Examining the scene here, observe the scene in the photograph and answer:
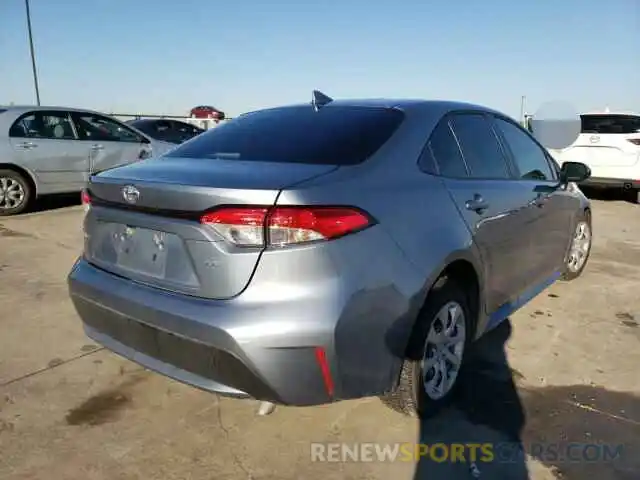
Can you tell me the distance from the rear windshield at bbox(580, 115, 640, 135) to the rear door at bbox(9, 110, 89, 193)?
8.30m

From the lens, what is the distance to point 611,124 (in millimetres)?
8969

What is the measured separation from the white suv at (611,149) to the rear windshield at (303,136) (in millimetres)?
7537

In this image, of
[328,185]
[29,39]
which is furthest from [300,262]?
[29,39]

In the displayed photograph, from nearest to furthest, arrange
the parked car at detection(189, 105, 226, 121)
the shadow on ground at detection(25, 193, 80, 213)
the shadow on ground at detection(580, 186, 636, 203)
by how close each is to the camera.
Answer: the shadow on ground at detection(25, 193, 80, 213), the shadow on ground at detection(580, 186, 636, 203), the parked car at detection(189, 105, 226, 121)

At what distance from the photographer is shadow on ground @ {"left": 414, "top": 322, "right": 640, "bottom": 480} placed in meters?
2.25

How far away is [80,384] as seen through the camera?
2.86 m

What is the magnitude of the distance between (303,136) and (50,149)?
248 inches

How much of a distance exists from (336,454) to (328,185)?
119 cm

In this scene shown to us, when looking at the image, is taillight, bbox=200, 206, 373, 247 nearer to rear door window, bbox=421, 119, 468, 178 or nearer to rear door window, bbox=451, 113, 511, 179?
rear door window, bbox=421, 119, 468, 178

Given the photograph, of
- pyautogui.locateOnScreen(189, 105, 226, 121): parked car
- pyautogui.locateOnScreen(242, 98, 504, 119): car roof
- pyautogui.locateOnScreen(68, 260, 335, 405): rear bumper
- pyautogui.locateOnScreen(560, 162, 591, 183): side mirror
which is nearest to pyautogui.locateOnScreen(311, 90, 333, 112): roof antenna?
pyautogui.locateOnScreen(242, 98, 504, 119): car roof

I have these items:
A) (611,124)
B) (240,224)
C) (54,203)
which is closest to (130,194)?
(240,224)

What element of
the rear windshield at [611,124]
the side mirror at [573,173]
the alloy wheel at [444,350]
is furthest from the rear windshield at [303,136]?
the rear windshield at [611,124]

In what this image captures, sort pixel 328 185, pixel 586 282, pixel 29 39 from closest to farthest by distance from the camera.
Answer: pixel 328 185, pixel 586 282, pixel 29 39

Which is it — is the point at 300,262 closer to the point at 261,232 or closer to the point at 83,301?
the point at 261,232
